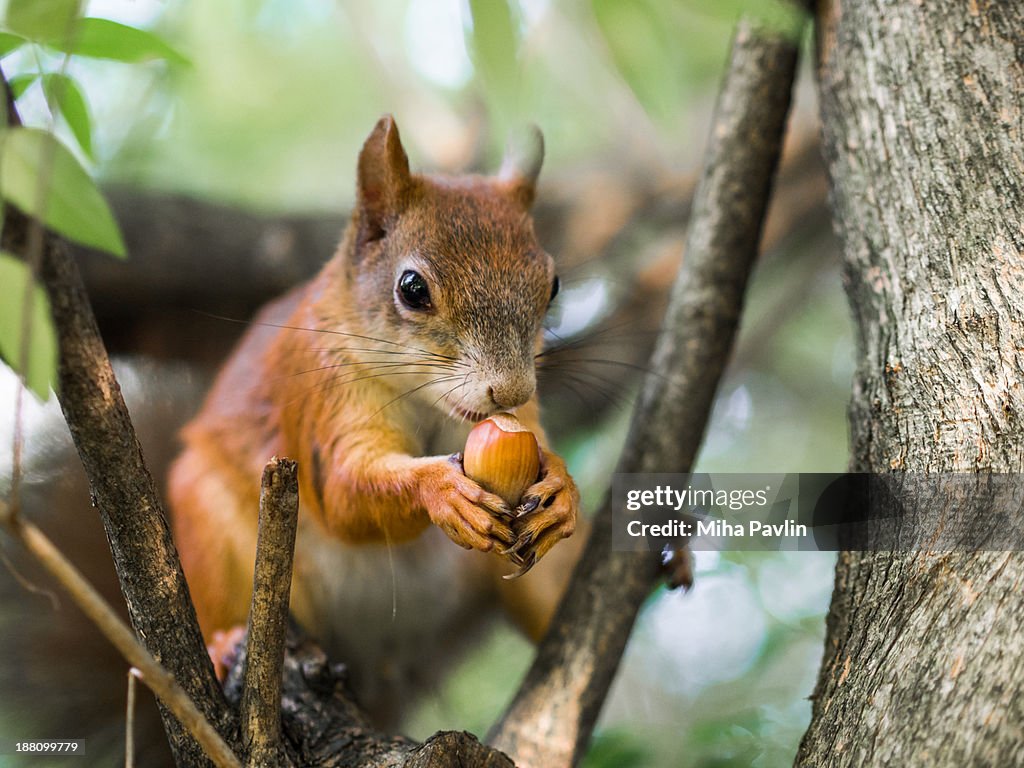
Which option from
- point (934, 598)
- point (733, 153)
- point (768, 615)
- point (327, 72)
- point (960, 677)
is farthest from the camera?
point (327, 72)

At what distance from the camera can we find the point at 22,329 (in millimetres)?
803

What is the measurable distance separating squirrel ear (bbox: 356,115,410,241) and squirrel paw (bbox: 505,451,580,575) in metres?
0.70

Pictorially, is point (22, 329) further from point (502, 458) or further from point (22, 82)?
point (502, 458)

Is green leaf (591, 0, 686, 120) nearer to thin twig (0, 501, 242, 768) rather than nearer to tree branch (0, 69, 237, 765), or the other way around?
A: tree branch (0, 69, 237, 765)

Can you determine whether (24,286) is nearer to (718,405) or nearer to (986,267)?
(986,267)

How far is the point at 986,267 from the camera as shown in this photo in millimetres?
1271

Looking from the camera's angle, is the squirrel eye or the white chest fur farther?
the white chest fur

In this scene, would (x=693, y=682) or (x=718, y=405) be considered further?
(x=718, y=405)

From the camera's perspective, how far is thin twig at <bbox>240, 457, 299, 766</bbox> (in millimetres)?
1161

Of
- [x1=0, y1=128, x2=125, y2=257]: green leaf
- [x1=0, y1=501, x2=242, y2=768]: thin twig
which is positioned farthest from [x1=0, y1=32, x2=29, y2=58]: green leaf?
[x1=0, y1=501, x2=242, y2=768]: thin twig

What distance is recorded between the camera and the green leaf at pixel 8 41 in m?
0.99

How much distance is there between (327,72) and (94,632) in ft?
8.23

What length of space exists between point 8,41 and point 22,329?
398mm

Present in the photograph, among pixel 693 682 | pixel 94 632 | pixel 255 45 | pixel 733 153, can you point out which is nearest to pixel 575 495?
pixel 733 153
